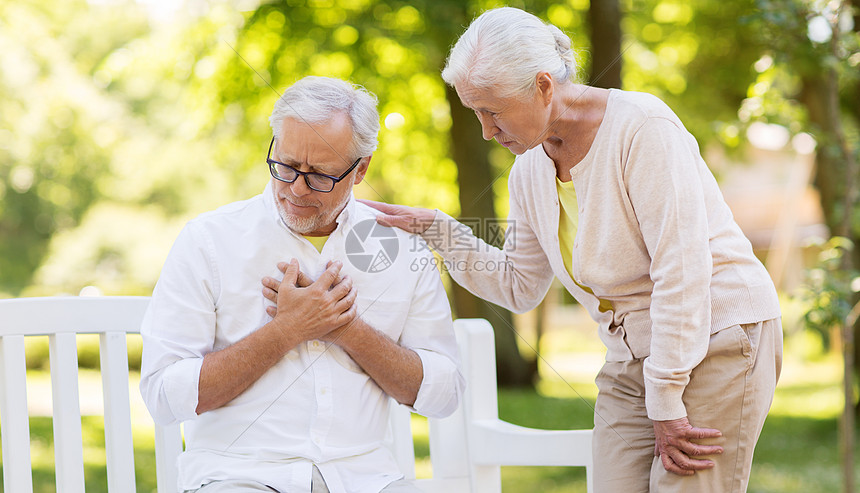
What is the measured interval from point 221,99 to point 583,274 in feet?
19.7

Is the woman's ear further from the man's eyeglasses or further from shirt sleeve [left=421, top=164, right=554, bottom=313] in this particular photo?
the man's eyeglasses

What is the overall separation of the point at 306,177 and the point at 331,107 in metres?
0.19

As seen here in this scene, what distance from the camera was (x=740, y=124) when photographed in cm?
356

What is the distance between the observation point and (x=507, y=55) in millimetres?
1935

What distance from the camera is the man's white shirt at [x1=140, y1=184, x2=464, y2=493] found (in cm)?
199

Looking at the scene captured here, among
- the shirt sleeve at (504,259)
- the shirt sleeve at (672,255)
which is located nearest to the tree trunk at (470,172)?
the shirt sleeve at (504,259)

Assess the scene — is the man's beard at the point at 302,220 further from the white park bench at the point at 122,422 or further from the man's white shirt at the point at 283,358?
the white park bench at the point at 122,422

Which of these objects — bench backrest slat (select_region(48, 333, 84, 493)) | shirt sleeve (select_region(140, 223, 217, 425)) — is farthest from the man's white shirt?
bench backrest slat (select_region(48, 333, 84, 493))

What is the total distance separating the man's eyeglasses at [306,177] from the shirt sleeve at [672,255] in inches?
29.5

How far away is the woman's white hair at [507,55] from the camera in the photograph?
1.94m

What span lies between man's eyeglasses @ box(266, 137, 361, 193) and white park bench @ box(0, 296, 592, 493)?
1.71 ft

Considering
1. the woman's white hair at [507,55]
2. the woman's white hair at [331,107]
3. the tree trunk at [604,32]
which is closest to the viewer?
the woman's white hair at [507,55]

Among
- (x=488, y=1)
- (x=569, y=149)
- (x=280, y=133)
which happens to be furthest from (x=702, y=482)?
(x=488, y=1)

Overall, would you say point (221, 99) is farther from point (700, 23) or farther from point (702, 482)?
point (702, 482)
